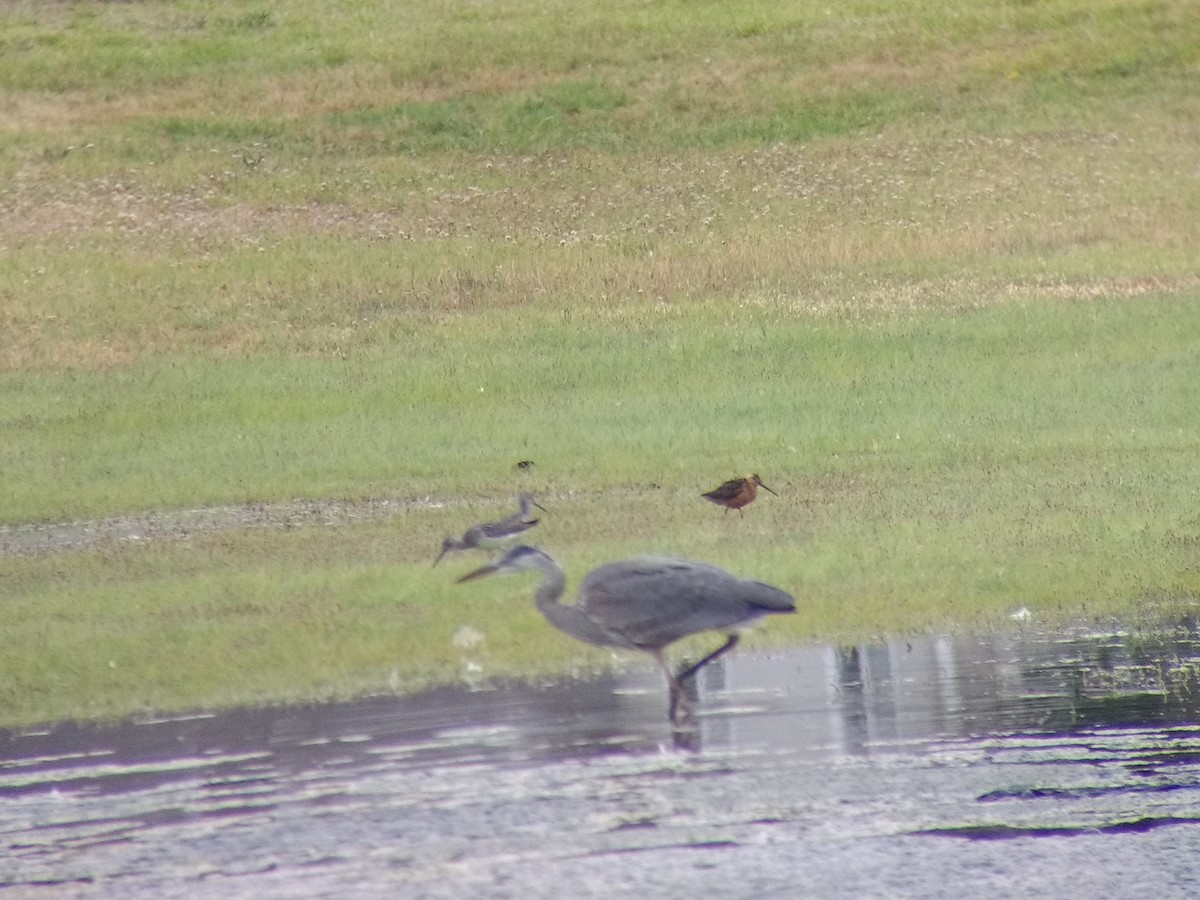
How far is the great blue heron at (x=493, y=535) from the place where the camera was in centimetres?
1395

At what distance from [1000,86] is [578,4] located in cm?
1256

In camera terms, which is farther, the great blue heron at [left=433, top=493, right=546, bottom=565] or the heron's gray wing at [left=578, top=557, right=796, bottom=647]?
the great blue heron at [left=433, top=493, right=546, bottom=565]

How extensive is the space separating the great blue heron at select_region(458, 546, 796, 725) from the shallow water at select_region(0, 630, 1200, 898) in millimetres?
389

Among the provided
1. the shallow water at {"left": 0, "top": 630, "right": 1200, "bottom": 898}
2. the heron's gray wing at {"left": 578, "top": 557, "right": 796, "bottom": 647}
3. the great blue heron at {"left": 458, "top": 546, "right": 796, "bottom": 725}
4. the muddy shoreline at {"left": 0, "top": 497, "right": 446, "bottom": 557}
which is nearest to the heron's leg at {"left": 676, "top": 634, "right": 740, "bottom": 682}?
the great blue heron at {"left": 458, "top": 546, "right": 796, "bottom": 725}

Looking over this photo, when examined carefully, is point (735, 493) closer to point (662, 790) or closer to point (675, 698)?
point (675, 698)

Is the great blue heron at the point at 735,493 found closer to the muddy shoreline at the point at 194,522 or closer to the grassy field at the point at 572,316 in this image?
the grassy field at the point at 572,316

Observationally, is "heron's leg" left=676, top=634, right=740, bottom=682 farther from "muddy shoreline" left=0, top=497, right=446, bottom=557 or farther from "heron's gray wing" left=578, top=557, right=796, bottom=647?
"muddy shoreline" left=0, top=497, right=446, bottom=557

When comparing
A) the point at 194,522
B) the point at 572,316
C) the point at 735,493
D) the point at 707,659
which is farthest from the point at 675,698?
the point at 572,316

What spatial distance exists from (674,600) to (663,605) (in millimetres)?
62

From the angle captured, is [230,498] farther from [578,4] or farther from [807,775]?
[578,4]

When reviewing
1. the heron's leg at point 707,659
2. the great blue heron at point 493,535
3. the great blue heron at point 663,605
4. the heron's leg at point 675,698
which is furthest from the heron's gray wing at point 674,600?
the great blue heron at point 493,535

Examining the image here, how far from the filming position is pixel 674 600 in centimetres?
1030

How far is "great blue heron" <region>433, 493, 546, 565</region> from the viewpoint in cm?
1395

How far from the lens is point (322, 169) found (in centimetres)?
3797
